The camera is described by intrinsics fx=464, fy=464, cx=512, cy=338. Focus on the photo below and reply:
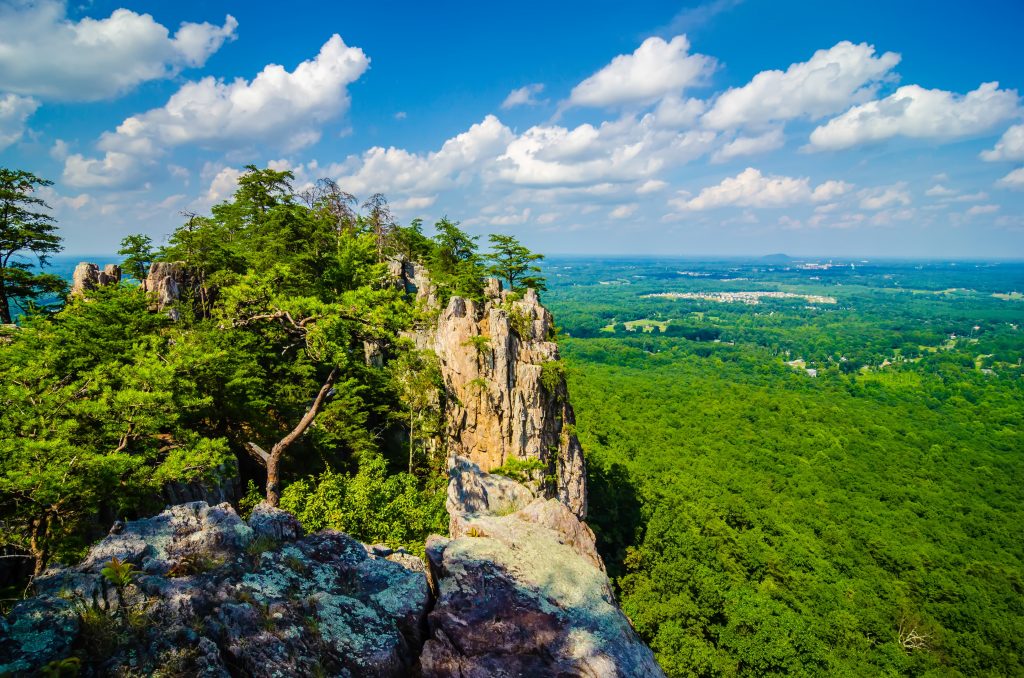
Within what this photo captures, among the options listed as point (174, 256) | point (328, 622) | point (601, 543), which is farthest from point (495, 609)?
point (601, 543)

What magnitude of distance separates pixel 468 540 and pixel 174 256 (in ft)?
69.3

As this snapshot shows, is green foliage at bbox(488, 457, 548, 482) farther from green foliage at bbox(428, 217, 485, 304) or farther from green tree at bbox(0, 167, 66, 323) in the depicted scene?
green tree at bbox(0, 167, 66, 323)

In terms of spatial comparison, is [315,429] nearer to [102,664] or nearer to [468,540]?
[468,540]

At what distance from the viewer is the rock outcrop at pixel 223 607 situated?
14.8 feet

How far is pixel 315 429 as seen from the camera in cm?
1598

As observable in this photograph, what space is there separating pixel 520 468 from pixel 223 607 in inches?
534

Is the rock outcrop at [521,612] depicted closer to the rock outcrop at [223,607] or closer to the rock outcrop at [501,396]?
the rock outcrop at [223,607]

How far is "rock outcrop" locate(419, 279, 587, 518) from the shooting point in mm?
18891

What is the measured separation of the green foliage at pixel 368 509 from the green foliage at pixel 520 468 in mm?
4450

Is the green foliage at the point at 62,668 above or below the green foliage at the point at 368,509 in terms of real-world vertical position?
above

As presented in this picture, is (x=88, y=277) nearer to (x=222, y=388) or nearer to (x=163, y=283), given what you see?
(x=163, y=283)

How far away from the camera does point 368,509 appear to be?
12.8 metres

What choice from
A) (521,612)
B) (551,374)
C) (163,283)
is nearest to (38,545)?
(521,612)

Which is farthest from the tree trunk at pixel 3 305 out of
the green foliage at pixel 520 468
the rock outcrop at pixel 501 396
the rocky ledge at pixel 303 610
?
the green foliage at pixel 520 468
